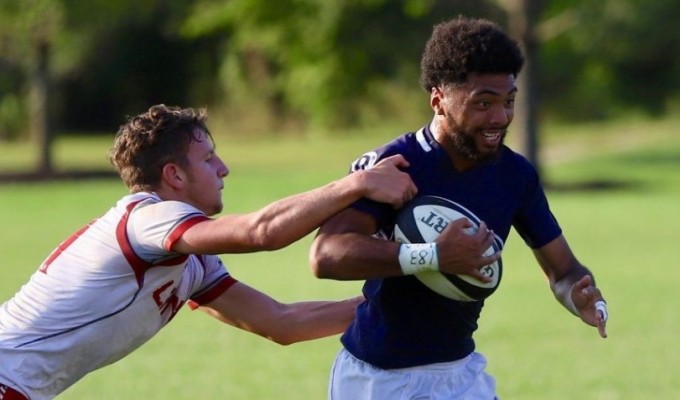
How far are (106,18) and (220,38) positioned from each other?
16043mm

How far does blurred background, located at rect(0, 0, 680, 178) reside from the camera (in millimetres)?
38312

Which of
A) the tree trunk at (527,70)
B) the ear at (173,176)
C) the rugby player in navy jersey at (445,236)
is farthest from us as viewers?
the tree trunk at (527,70)

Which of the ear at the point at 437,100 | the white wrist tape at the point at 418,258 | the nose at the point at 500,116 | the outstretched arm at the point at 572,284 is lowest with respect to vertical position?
the outstretched arm at the point at 572,284

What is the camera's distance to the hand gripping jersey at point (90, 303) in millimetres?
5332

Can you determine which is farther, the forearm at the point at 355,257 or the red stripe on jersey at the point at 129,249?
the red stripe on jersey at the point at 129,249

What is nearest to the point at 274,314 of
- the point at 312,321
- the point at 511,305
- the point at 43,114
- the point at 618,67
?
the point at 312,321

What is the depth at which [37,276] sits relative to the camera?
219 inches

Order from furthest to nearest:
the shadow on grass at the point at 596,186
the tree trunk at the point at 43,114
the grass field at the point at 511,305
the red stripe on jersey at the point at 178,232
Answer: the tree trunk at the point at 43,114 < the shadow on grass at the point at 596,186 < the grass field at the point at 511,305 < the red stripe on jersey at the point at 178,232

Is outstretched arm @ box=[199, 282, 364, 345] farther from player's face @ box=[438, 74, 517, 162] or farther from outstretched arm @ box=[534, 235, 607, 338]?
player's face @ box=[438, 74, 517, 162]

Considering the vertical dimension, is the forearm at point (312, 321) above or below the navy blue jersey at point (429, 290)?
below

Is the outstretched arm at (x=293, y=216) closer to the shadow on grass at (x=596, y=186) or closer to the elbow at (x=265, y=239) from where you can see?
the elbow at (x=265, y=239)

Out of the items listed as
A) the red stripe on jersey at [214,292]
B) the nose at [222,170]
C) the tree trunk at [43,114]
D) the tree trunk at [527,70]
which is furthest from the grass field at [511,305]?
the nose at [222,170]

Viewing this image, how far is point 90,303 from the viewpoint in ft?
17.6

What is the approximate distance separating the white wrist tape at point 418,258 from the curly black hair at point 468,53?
681 mm
